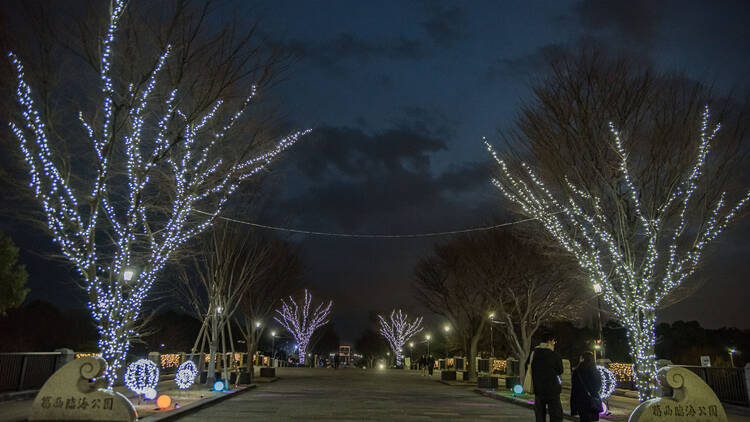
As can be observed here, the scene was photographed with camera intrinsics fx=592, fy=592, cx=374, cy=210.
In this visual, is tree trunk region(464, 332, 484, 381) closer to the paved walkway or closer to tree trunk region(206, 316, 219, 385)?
the paved walkway

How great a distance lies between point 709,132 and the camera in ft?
46.5

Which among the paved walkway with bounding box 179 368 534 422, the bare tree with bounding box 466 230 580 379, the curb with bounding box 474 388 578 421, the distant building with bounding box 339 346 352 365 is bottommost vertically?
the paved walkway with bounding box 179 368 534 422

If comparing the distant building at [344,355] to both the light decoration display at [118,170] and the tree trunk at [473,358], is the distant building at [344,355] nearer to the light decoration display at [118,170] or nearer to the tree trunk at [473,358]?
the tree trunk at [473,358]

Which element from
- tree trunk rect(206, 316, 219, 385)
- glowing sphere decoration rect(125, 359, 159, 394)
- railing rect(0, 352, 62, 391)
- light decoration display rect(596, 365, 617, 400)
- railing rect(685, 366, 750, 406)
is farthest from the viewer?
tree trunk rect(206, 316, 219, 385)

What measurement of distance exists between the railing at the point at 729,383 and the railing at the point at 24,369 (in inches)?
756

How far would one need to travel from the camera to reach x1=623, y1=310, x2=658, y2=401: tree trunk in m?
14.2

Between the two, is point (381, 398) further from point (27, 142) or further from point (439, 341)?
point (439, 341)

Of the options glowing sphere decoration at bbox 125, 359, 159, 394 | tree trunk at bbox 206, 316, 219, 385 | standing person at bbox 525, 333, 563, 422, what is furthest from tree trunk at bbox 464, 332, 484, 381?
standing person at bbox 525, 333, 563, 422

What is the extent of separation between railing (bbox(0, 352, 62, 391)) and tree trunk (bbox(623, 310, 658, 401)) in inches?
637

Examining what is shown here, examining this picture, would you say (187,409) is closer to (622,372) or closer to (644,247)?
(644,247)

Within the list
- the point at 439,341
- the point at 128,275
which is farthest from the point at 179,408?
the point at 439,341

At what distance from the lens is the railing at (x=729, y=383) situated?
16750mm

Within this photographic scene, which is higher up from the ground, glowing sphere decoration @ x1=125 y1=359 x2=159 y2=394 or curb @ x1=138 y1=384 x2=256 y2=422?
glowing sphere decoration @ x1=125 y1=359 x2=159 y2=394

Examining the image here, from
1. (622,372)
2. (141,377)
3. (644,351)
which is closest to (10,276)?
(141,377)
